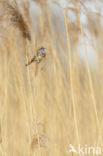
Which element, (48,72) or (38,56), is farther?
(48,72)

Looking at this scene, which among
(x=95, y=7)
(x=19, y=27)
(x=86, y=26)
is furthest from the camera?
(x=95, y=7)

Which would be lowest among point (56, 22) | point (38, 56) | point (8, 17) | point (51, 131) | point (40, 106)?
point (51, 131)

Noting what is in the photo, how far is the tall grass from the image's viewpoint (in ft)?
2.77

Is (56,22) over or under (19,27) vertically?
over

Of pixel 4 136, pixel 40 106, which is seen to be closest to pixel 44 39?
pixel 40 106

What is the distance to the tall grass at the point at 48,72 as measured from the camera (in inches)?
33.3

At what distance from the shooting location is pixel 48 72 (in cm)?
137

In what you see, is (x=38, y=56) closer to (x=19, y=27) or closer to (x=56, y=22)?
(x=19, y=27)

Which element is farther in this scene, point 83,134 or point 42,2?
point 83,134

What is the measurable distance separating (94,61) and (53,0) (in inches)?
18.4

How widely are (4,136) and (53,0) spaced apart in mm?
642

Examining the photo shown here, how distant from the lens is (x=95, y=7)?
3.76 ft

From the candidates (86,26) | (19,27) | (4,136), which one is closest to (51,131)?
(4,136)

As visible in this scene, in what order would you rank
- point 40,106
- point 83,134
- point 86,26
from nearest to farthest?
point 86,26, point 40,106, point 83,134
